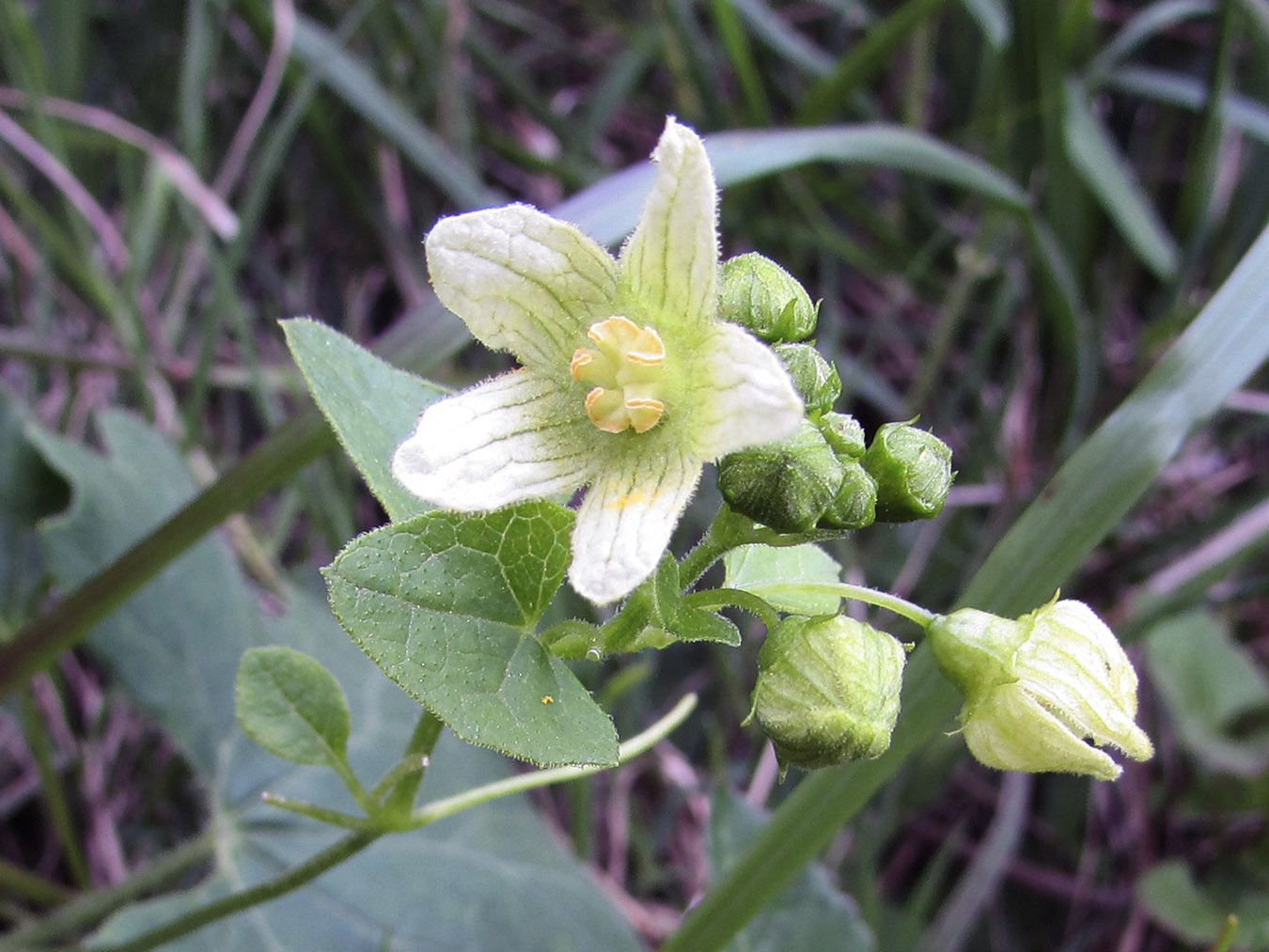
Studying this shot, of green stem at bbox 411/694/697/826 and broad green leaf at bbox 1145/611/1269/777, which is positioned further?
broad green leaf at bbox 1145/611/1269/777

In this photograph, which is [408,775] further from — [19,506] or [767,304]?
[19,506]

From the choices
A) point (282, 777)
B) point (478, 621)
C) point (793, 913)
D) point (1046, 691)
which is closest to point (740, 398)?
point (478, 621)

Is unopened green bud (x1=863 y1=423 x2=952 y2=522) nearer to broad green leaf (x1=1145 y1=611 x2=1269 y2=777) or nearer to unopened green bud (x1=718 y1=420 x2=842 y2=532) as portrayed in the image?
unopened green bud (x1=718 y1=420 x2=842 y2=532)

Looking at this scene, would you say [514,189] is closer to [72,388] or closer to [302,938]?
[72,388]

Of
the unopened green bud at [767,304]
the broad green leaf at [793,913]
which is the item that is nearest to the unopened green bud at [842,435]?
the unopened green bud at [767,304]

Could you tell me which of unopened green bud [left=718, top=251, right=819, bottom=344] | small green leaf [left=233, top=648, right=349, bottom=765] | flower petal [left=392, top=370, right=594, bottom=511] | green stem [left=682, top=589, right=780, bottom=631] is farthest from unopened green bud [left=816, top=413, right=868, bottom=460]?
small green leaf [left=233, top=648, right=349, bottom=765]

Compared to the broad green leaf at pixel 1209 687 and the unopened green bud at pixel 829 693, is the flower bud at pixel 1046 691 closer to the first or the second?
the unopened green bud at pixel 829 693
